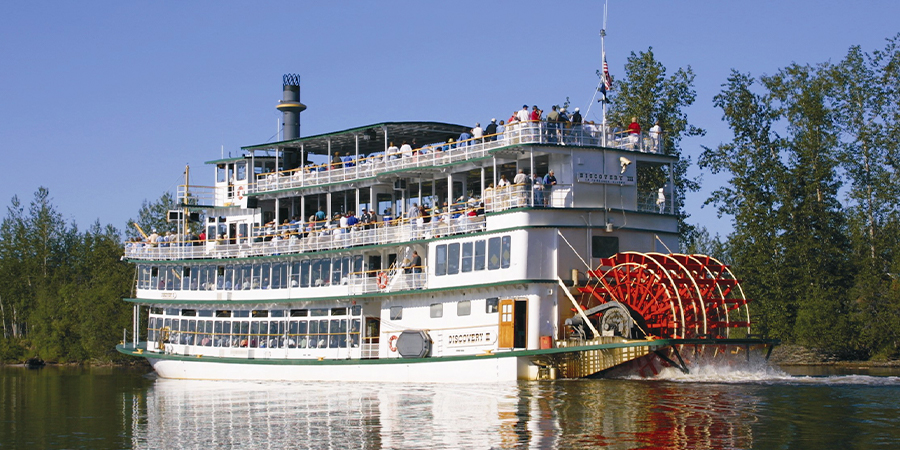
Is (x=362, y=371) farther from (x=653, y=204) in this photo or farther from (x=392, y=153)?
(x=653, y=204)

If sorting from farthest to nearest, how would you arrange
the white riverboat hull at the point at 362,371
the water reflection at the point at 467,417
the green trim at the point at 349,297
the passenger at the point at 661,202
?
the passenger at the point at 661,202 → the green trim at the point at 349,297 → the white riverboat hull at the point at 362,371 → the water reflection at the point at 467,417

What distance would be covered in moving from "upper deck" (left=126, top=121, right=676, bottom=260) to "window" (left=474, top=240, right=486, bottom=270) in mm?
456

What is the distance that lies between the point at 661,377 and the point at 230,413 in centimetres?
1024

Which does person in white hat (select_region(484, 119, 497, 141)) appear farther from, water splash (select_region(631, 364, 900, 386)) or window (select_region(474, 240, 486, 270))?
water splash (select_region(631, 364, 900, 386))

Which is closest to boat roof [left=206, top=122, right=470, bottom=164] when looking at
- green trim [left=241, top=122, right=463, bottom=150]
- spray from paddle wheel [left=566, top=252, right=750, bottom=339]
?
Answer: green trim [left=241, top=122, right=463, bottom=150]

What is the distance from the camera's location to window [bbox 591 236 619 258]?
27203mm

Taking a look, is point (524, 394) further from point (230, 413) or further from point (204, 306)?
point (204, 306)

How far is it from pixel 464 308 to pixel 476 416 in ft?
26.2

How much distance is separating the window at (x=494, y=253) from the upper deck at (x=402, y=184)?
59cm

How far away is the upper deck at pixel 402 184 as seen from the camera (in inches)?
1070

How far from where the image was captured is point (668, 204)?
97.0 ft

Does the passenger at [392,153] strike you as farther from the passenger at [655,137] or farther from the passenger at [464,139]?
the passenger at [655,137]

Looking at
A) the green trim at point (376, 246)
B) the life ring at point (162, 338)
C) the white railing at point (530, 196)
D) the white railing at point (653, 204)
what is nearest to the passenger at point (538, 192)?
the white railing at point (530, 196)

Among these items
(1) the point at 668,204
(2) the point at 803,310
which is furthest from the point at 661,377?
(2) the point at 803,310
